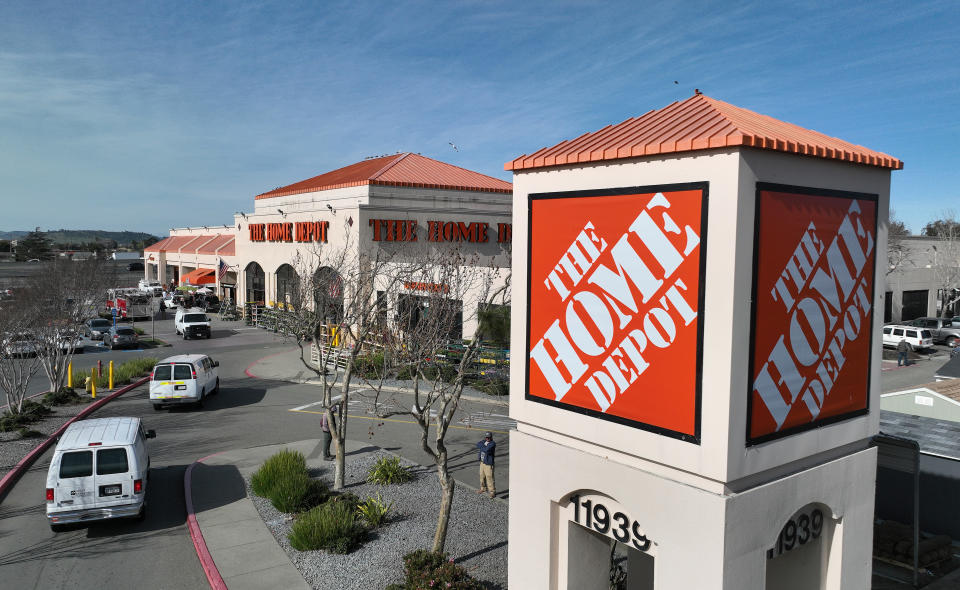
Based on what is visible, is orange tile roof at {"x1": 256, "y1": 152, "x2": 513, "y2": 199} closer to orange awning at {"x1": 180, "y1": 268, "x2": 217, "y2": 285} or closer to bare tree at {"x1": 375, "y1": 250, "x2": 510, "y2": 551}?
bare tree at {"x1": 375, "y1": 250, "x2": 510, "y2": 551}

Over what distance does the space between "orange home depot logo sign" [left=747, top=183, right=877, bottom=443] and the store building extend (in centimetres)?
1988

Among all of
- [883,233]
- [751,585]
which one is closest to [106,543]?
[751,585]

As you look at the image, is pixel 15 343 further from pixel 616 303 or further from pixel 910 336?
pixel 910 336

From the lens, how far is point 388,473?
52.1ft

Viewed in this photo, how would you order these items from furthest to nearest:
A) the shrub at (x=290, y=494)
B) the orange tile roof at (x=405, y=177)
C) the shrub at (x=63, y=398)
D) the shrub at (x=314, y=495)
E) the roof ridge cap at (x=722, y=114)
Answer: the orange tile roof at (x=405, y=177) → the shrub at (x=63, y=398) → the shrub at (x=314, y=495) → the shrub at (x=290, y=494) → the roof ridge cap at (x=722, y=114)

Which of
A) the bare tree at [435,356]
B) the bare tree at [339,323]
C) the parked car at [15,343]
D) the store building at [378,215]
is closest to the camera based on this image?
the bare tree at [435,356]

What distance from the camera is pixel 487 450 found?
48.5 ft

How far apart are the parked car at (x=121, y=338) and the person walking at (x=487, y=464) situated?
1226 inches

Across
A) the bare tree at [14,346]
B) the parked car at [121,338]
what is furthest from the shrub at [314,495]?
the parked car at [121,338]

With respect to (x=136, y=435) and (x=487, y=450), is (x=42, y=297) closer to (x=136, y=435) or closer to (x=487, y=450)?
(x=136, y=435)

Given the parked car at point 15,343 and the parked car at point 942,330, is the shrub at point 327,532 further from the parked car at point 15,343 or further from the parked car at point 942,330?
the parked car at point 942,330

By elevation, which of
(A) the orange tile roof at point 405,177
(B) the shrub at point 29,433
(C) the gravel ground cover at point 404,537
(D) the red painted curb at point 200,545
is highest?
(A) the orange tile roof at point 405,177

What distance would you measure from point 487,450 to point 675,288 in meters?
9.24

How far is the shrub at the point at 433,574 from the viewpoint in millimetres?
9977
